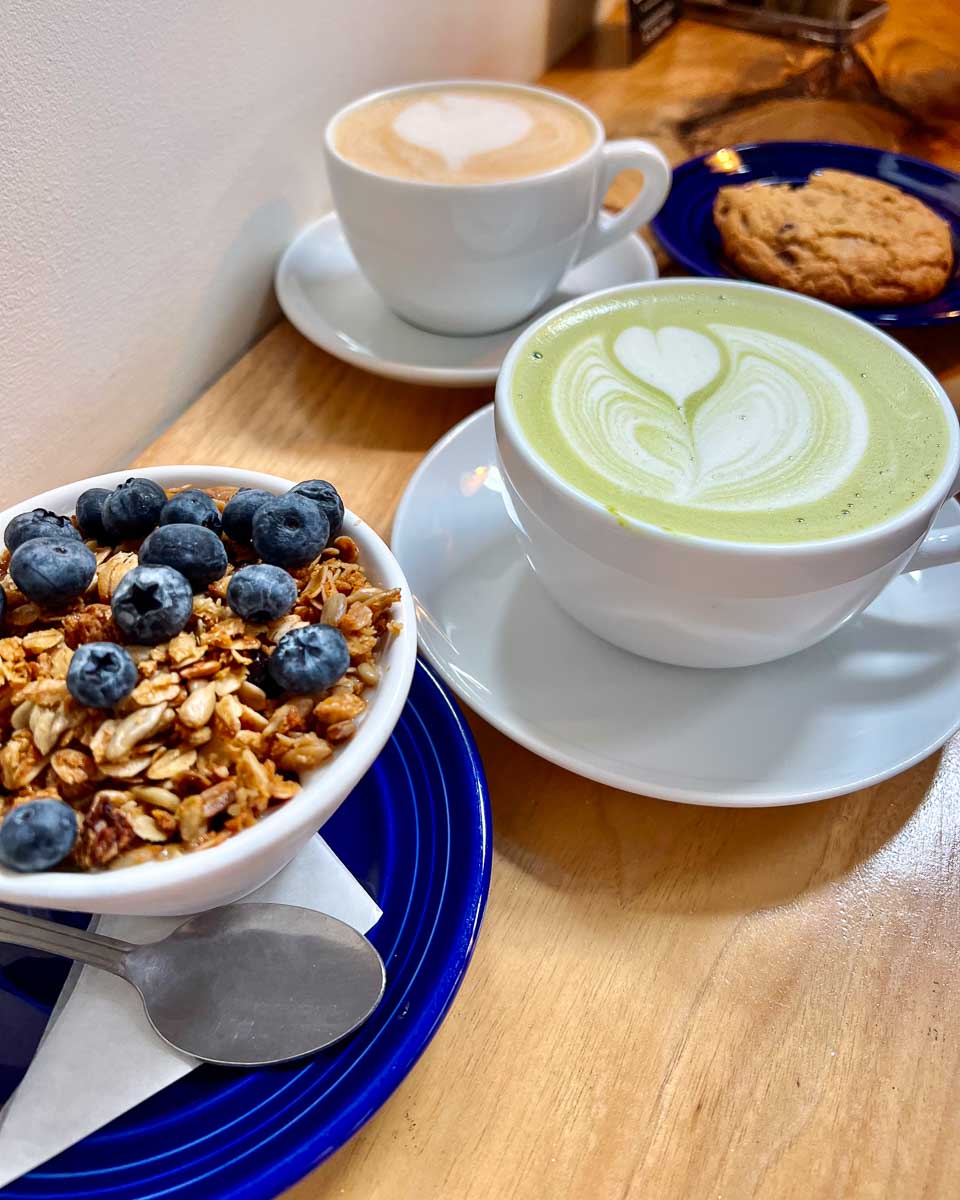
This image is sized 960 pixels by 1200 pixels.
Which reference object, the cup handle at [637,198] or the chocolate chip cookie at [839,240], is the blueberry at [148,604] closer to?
the cup handle at [637,198]

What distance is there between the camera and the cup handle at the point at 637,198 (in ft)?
3.65

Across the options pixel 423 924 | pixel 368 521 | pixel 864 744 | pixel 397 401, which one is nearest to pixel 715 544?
pixel 864 744

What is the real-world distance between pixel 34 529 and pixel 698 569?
0.46 m

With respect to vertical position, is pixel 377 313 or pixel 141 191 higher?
pixel 141 191

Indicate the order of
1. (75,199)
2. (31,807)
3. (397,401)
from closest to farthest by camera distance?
(31,807) < (75,199) < (397,401)

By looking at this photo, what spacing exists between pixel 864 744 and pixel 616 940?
24 centimetres

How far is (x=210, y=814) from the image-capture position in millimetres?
545

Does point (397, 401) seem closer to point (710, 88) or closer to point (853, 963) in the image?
point (853, 963)

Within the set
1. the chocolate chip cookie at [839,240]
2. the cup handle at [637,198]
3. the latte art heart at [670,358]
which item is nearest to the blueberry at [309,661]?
the latte art heart at [670,358]

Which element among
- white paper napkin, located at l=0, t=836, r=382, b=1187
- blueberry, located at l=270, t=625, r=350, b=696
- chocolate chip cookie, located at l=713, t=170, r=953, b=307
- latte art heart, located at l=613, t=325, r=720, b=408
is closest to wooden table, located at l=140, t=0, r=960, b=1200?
white paper napkin, located at l=0, t=836, r=382, b=1187

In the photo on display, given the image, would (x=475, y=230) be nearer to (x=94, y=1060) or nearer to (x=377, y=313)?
(x=377, y=313)

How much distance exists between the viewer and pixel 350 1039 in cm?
57

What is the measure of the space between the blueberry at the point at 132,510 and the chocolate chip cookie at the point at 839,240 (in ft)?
2.88

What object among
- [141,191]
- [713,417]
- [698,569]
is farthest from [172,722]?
[141,191]
